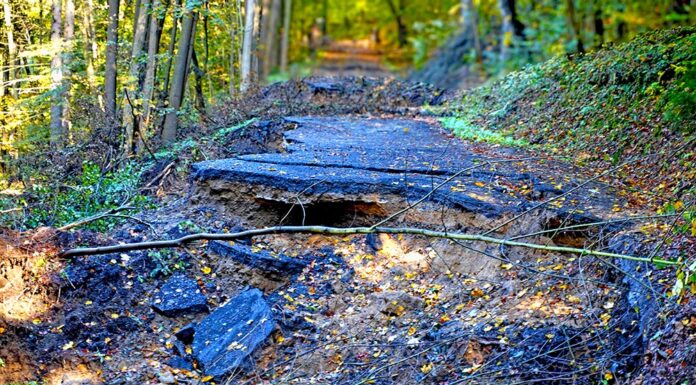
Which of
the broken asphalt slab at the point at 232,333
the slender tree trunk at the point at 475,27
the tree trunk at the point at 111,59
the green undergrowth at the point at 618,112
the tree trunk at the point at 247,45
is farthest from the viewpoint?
the slender tree trunk at the point at 475,27

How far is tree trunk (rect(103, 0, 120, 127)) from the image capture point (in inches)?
606

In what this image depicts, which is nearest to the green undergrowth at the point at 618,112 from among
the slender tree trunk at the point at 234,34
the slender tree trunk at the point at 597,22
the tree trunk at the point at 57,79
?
the slender tree trunk at the point at 597,22

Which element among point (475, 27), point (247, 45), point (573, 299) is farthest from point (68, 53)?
point (475, 27)

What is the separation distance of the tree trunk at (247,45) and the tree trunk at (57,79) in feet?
16.2

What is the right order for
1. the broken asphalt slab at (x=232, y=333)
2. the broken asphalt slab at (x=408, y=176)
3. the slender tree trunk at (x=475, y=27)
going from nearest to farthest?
the broken asphalt slab at (x=232, y=333) → the broken asphalt slab at (x=408, y=176) → the slender tree trunk at (x=475, y=27)

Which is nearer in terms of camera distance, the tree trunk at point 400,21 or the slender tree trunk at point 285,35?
the slender tree trunk at point 285,35

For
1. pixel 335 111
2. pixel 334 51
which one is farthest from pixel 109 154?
pixel 334 51

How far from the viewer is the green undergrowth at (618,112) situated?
8262 mm

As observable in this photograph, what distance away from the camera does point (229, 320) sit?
767cm

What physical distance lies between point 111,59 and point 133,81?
266 cm

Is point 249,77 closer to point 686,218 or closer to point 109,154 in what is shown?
point 109,154

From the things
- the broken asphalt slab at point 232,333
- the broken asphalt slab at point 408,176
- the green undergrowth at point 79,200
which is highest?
the broken asphalt slab at point 408,176

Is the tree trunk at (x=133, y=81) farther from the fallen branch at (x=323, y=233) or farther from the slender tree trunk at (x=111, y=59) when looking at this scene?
the fallen branch at (x=323, y=233)

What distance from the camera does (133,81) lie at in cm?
1375
